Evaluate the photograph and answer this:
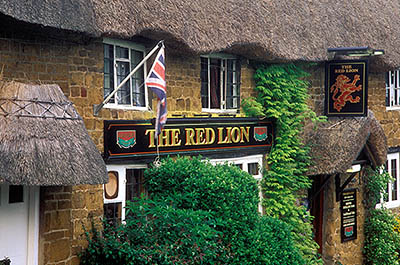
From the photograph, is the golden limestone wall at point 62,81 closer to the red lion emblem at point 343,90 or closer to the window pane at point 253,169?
the window pane at point 253,169

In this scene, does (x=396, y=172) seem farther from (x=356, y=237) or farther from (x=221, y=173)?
(x=221, y=173)

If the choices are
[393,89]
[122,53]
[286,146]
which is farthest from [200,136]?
[393,89]

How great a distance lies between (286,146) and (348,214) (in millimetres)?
3177

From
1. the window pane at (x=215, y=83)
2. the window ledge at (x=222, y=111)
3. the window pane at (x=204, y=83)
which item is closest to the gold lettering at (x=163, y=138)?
the window ledge at (x=222, y=111)

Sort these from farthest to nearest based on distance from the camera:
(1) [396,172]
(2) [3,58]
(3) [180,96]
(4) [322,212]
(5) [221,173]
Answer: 1. (1) [396,172]
2. (4) [322,212]
3. (3) [180,96]
4. (5) [221,173]
5. (2) [3,58]

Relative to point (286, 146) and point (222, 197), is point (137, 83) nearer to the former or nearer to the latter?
point (222, 197)

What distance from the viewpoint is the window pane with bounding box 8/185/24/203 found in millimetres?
8664

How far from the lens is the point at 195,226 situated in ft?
31.4

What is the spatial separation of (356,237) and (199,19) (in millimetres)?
7685

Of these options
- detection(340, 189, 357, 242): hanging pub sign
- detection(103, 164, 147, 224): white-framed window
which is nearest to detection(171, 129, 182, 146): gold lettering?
detection(103, 164, 147, 224): white-framed window

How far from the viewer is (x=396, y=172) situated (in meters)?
17.5

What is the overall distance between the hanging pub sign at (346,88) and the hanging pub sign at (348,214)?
2304 millimetres

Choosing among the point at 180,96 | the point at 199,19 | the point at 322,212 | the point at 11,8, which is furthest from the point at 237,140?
the point at 11,8

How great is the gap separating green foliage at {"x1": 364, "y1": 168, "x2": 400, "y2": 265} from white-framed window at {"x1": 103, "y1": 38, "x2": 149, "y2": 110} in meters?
7.70
